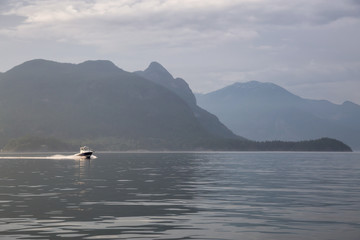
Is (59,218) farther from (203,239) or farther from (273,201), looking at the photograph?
(273,201)

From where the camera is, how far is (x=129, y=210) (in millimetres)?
47500

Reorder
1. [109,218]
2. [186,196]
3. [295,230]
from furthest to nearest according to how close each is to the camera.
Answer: [186,196]
[109,218]
[295,230]

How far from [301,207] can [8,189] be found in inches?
1523

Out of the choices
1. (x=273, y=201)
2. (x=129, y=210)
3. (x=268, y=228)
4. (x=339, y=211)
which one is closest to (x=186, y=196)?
(x=273, y=201)

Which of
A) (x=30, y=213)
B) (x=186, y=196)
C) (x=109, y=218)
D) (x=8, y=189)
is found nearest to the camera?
(x=109, y=218)

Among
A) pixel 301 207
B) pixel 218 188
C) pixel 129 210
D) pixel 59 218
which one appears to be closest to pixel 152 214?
pixel 129 210

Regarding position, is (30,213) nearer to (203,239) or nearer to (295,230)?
(203,239)

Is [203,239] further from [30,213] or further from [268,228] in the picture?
[30,213]

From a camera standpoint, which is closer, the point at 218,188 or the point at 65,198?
the point at 65,198

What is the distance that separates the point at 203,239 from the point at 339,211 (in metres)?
18.0

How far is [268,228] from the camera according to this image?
1475 inches

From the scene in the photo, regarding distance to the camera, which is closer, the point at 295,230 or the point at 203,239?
the point at 203,239

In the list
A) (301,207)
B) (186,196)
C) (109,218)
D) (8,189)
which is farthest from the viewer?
(8,189)

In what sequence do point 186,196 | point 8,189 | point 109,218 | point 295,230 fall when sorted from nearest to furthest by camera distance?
1. point 295,230
2. point 109,218
3. point 186,196
4. point 8,189
